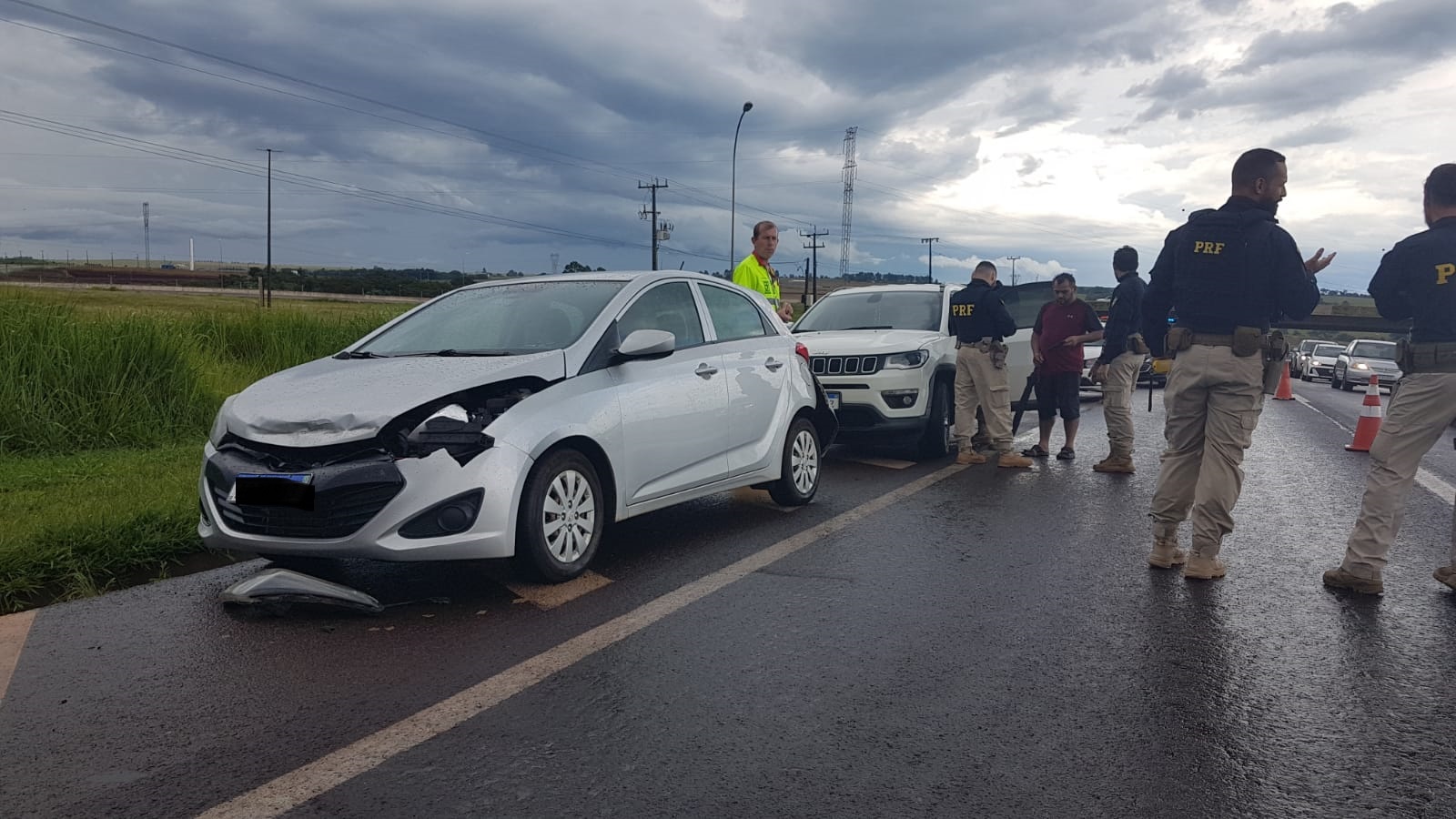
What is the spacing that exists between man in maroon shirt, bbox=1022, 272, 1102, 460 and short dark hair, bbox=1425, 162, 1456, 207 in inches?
183

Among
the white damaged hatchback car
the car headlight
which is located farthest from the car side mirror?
the car headlight

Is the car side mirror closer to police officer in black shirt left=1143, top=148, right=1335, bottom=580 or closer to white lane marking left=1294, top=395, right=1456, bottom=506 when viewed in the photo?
police officer in black shirt left=1143, top=148, right=1335, bottom=580

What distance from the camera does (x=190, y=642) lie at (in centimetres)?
437

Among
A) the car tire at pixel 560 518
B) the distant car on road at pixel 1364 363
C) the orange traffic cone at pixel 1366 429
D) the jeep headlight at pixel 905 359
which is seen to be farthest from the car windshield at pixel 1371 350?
the car tire at pixel 560 518

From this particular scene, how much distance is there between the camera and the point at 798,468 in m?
7.46

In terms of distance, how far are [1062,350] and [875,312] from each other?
1935 mm

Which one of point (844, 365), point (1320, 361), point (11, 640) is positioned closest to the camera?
point (11, 640)

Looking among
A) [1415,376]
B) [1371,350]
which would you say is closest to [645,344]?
[1415,376]

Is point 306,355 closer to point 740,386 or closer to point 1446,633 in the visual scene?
point 740,386

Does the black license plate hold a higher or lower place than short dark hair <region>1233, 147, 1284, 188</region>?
lower

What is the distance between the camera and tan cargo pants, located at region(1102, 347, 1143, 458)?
9.50 metres

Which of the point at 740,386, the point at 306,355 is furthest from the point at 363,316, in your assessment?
the point at 740,386

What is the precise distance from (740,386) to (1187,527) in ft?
9.84

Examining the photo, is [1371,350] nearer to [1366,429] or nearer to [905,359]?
[1366,429]
